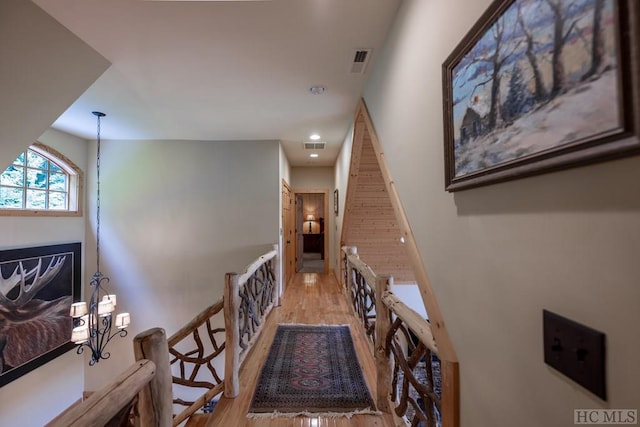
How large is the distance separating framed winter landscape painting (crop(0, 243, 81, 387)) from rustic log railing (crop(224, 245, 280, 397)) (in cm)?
304

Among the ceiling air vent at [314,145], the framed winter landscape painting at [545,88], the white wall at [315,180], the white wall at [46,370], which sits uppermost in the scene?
the ceiling air vent at [314,145]

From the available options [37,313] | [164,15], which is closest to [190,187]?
[37,313]

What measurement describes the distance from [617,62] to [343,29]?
1.82 meters

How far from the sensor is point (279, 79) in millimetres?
2580

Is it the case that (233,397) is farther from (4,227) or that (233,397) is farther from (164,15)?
(4,227)

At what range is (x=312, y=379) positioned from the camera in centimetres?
233

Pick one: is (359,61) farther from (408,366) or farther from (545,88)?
(408,366)

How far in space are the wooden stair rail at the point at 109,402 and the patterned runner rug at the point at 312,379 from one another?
1196 millimetres

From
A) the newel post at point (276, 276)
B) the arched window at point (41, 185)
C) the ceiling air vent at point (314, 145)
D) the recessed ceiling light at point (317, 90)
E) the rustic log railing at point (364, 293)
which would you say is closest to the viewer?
the rustic log railing at point (364, 293)

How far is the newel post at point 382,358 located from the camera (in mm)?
1934

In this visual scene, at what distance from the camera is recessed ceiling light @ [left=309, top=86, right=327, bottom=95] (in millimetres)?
2752

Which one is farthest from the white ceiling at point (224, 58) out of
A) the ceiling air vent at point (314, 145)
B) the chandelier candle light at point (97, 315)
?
the chandelier candle light at point (97, 315)

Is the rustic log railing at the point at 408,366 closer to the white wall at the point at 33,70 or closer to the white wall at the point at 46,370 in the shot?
the white wall at the point at 33,70

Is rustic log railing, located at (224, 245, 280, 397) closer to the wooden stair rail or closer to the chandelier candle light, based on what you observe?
the wooden stair rail
